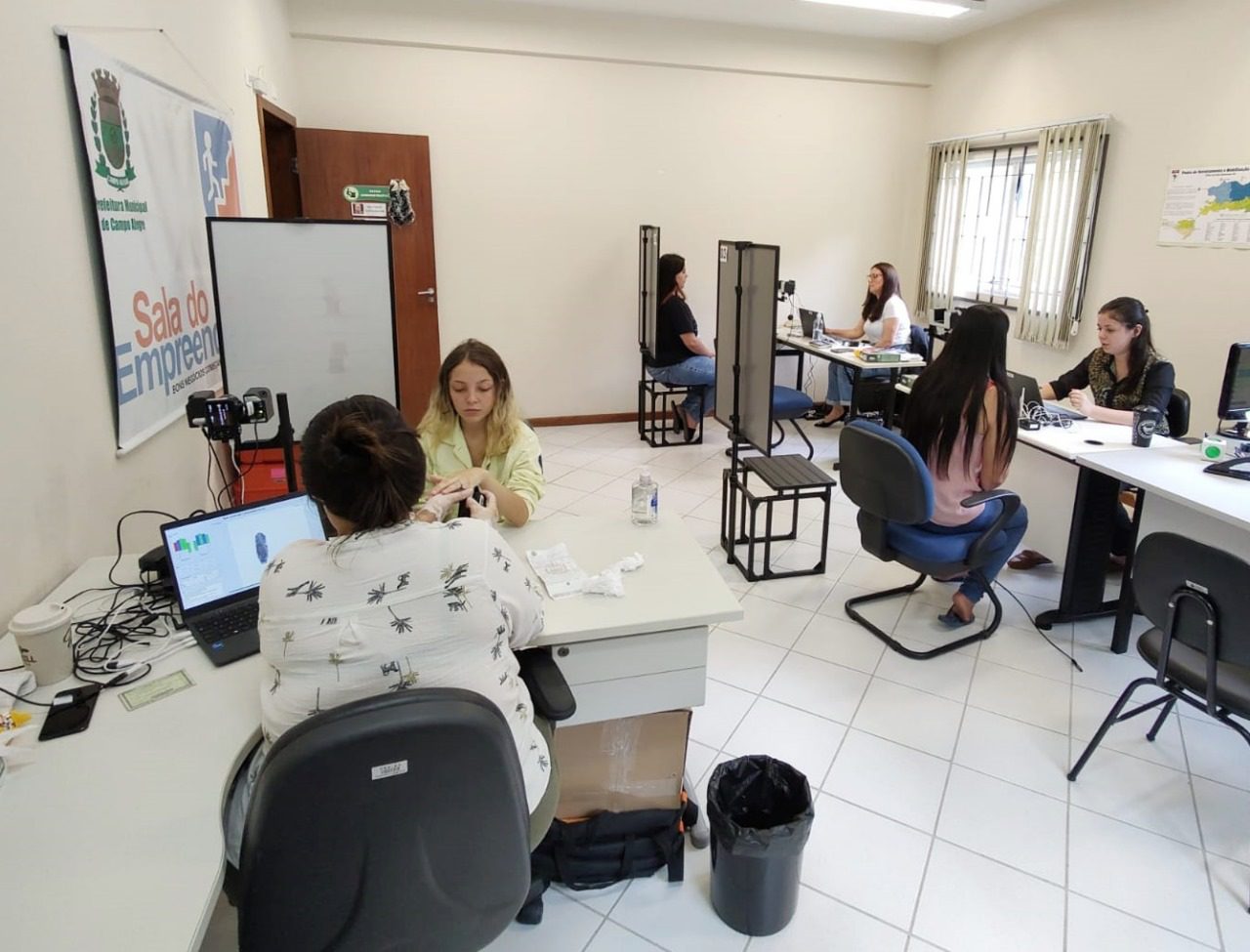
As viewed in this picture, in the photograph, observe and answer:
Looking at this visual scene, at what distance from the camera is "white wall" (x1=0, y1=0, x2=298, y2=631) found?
1576 millimetres

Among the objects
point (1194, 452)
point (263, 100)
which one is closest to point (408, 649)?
point (1194, 452)

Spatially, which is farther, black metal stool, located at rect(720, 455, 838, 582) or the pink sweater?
black metal stool, located at rect(720, 455, 838, 582)

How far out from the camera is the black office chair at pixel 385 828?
0.95 metres

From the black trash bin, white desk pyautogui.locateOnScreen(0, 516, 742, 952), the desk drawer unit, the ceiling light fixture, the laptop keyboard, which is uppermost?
the ceiling light fixture

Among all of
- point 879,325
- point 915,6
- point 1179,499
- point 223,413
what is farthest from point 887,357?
point 223,413

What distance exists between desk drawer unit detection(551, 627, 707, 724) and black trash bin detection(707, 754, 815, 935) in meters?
0.22

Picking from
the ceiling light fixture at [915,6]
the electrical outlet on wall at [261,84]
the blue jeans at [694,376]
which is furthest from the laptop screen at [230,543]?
the ceiling light fixture at [915,6]

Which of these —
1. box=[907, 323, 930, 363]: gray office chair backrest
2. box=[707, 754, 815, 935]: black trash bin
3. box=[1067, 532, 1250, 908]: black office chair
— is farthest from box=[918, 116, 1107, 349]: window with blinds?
box=[707, 754, 815, 935]: black trash bin

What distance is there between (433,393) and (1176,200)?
4.26m

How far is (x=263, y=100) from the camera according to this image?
3.93 m

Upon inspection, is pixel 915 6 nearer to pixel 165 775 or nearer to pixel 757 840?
pixel 757 840

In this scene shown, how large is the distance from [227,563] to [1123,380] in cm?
367

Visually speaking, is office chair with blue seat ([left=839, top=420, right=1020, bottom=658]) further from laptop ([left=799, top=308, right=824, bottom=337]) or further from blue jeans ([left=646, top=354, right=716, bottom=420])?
laptop ([left=799, top=308, right=824, bottom=337])

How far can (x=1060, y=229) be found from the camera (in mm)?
4875
